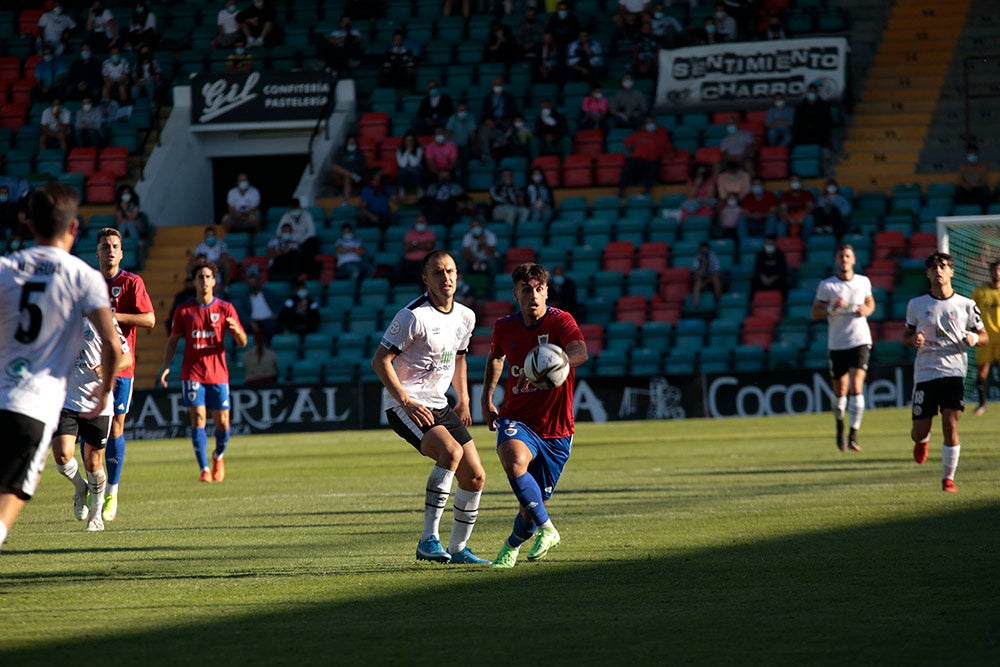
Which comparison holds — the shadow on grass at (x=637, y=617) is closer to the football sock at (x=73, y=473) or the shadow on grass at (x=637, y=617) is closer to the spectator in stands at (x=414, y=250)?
the football sock at (x=73, y=473)

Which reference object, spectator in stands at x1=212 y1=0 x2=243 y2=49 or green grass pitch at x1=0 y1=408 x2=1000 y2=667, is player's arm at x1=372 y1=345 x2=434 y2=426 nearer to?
green grass pitch at x1=0 y1=408 x2=1000 y2=667

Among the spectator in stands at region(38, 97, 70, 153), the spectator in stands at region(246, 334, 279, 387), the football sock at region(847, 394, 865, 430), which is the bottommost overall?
the spectator in stands at region(246, 334, 279, 387)

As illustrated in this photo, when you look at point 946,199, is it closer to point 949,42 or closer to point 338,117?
point 949,42

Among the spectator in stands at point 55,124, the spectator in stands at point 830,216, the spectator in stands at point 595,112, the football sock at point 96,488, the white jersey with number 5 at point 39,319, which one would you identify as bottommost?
the football sock at point 96,488

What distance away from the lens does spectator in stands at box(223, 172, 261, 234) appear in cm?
3106

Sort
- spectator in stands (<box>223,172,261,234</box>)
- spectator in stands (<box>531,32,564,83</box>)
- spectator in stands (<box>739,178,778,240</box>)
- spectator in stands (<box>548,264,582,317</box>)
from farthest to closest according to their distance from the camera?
spectator in stands (<box>531,32,564,83</box>)
spectator in stands (<box>223,172,261,234</box>)
spectator in stands (<box>739,178,778,240</box>)
spectator in stands (<box>548,264,582,317</box>)

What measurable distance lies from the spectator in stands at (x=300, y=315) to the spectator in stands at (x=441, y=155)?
4.07 meters

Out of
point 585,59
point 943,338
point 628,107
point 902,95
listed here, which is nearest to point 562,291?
point 628,107

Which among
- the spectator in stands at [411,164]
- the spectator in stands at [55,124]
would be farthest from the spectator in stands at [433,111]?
the spectator in stands at [55,124]

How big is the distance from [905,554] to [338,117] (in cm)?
2570

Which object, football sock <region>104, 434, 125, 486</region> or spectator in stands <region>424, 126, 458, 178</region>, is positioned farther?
spectator in stands <region>424, 126, 458, 178</region>

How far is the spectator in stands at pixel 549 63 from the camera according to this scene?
32250mm

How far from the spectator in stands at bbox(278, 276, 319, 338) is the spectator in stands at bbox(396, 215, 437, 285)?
182 centimetres

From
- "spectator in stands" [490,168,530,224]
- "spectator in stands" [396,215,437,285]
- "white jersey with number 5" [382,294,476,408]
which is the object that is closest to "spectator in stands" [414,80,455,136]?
"spectator in stands" [490,168,530,224]
